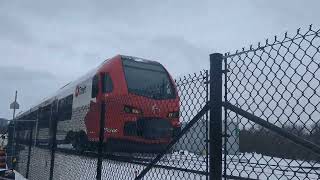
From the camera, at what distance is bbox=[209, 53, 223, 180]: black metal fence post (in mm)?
3031

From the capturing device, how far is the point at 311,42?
2.37 meters

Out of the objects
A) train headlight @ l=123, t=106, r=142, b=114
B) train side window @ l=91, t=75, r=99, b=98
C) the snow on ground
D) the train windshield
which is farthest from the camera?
train side window @ l=91, t=75, r=99, b=98

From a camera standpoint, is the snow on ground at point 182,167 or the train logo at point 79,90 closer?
the snow on ground at point 182,167

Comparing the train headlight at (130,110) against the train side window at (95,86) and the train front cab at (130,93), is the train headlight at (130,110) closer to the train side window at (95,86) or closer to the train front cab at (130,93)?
the train front cab at (130,93)

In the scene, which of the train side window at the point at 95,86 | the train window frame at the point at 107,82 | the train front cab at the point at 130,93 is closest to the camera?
the train front cab at the point at 130,93

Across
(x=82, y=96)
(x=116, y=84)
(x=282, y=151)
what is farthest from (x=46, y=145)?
(x=282, y=151)

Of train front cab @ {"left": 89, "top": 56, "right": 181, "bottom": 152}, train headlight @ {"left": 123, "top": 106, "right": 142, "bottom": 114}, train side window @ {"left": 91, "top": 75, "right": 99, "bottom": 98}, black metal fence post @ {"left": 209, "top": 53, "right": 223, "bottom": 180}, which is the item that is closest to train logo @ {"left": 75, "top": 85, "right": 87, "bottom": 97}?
train side window @ {"left": 91, "top": 75, "right": 99, "bottom": 98}

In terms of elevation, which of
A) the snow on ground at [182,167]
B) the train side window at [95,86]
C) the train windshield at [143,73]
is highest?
the train windshield at [143,73]

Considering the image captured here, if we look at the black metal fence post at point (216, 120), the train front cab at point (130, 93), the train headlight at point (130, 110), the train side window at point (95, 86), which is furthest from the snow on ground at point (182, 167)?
the train side window at point (95, 86)

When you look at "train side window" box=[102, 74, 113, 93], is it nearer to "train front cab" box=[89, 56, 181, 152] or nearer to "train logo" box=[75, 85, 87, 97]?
"train front cab" box=[89, 56, 181, 152]

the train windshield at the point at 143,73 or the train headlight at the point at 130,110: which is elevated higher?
the train windshield at the point at 143,73

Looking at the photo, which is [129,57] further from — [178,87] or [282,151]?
[282,151]

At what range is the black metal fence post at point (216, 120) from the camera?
3031mm

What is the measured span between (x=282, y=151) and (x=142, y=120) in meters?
3.49
